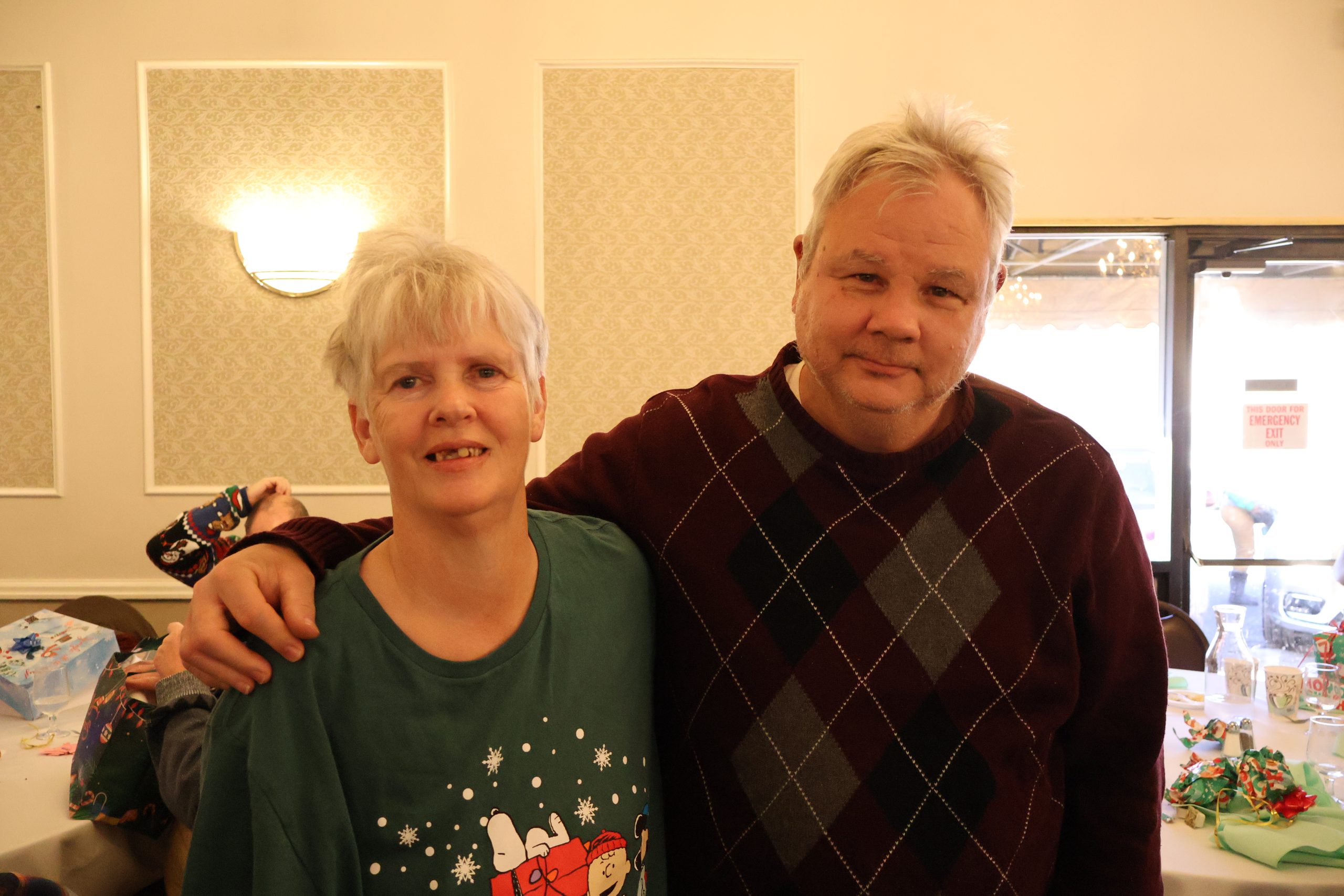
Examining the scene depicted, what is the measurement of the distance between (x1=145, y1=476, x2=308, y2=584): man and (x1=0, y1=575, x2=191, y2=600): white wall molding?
105 centimetres

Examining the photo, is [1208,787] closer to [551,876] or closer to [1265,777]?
[1265,777]

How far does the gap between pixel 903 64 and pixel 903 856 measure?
12.4 ft

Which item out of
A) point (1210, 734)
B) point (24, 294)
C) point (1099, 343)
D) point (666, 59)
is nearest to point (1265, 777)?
point (1210, 734)

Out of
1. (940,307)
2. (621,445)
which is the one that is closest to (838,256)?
(940,307)

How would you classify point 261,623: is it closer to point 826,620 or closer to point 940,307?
point 826,620

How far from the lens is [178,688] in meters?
1.82

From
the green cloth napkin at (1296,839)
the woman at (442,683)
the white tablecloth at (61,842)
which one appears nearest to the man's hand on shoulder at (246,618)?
the woman at (442,683)

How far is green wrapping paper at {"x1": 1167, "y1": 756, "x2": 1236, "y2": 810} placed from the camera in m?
1.78

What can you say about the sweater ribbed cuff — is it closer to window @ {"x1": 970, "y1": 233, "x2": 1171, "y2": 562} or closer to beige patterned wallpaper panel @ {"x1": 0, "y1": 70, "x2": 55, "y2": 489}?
beige patterned wallpaper panel @ {"x1": 0, "y1": 70, "x2": 55, "y2": 489}

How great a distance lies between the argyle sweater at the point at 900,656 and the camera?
114cm

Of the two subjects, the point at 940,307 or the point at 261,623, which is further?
the point at 940,307

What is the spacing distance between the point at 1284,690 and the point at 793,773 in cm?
195

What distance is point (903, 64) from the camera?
403cm

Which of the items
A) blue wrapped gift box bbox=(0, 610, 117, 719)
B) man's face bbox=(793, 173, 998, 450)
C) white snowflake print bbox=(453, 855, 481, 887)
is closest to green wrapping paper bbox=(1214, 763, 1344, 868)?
man's face bbox=(793, 173, 998, 450)
